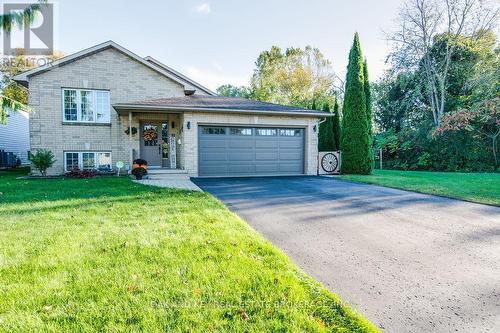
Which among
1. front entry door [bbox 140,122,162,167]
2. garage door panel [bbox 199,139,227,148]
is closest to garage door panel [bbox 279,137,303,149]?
garage door panel [bbox 199,139,227,148]

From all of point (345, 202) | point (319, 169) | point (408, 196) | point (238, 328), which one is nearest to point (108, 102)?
point (319, 169)

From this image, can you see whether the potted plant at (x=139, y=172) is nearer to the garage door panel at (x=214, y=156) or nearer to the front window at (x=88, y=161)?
the garage door panel at (x=214, y=156)

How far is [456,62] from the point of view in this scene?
21.0 meters

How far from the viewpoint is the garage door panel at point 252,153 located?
12648 mm

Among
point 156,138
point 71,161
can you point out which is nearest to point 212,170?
point 156,138

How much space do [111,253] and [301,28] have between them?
21476 millimetres

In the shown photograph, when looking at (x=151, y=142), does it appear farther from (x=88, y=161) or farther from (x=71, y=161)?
(x=71, y=161)

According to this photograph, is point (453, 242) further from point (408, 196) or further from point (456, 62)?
point (456, 62)

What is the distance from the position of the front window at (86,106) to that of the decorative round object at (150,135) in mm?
1763

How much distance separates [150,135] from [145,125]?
1.74 feet

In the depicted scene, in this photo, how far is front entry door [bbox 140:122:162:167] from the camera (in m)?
14.3

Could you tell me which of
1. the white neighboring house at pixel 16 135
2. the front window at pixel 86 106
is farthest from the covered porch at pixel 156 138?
the white neighboring house at pixel 16 135

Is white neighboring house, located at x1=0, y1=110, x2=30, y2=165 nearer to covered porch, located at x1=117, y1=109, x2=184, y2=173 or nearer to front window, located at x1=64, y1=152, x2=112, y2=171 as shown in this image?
front window, located at x1=64, y1=152, x2=112, y2=171

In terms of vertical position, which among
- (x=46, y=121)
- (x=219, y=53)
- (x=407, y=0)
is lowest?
(x=46, y=121)
